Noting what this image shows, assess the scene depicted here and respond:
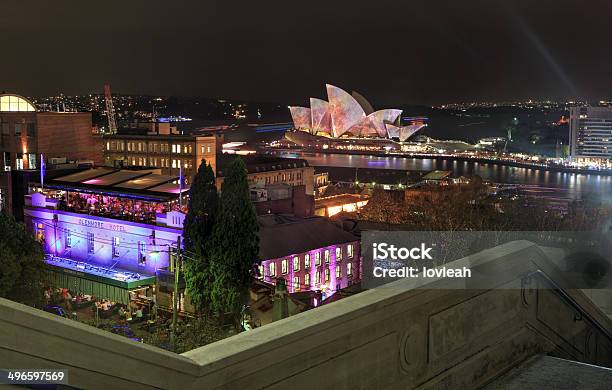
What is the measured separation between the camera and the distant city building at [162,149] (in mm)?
21406

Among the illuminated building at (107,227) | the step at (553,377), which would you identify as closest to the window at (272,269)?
the illuminated building at (107,227)

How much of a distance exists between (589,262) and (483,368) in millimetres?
3301

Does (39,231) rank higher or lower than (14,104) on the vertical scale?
lower

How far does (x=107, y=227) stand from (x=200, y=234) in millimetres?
2731

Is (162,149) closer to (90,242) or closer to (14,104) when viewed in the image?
(14,104)

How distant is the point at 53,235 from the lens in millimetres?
10398

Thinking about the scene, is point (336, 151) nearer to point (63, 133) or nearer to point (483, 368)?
point (63, 133)

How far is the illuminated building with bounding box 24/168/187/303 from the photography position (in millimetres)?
8406

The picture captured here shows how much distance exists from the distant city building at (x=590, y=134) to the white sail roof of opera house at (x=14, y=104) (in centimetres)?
3989

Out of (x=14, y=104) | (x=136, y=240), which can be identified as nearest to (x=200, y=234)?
(x=136, y=240)

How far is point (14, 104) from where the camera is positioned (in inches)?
653

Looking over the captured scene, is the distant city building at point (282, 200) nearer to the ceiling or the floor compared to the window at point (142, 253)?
nearer to the ceiling

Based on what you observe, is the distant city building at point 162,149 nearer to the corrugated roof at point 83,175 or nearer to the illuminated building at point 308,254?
the corrugated roof at point 83,175

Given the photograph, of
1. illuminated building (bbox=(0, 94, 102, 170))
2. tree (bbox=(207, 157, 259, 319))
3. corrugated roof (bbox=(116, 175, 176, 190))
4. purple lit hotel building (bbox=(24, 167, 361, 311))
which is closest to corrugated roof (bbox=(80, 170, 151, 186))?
purple lit hotel building (bbox=(24, 167, 361, 311))
